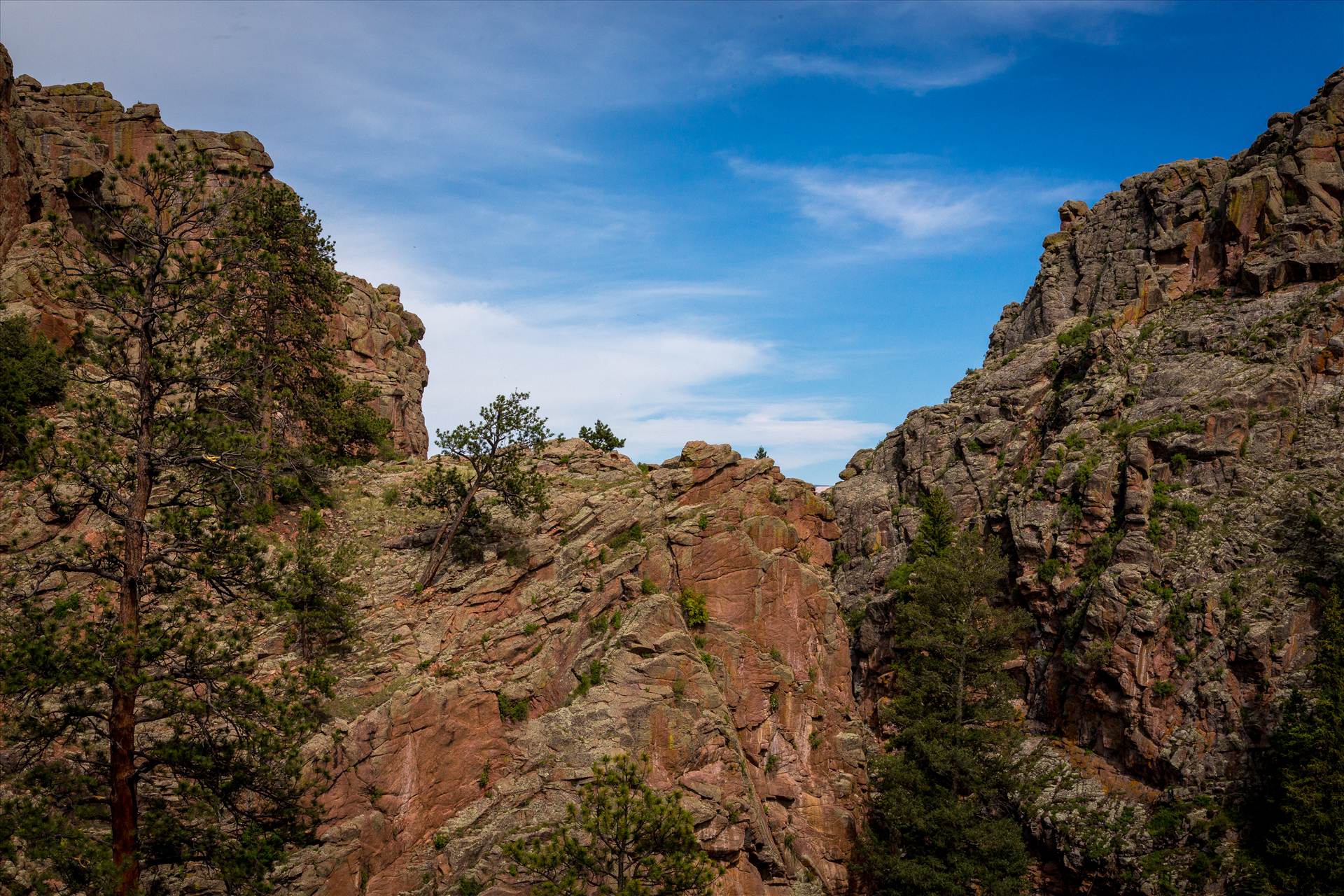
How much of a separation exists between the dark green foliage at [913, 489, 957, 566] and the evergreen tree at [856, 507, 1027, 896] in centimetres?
213

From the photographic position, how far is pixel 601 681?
32156mm

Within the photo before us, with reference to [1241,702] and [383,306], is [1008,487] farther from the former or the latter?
[383,306]

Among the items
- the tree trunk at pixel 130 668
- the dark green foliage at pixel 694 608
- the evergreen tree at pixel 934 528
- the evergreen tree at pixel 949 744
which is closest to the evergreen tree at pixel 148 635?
the tree trunk at pixel 130 668

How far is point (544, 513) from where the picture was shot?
131ft

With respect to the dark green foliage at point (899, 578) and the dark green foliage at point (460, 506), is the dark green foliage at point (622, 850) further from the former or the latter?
the dark green foliage at point (899, 578)

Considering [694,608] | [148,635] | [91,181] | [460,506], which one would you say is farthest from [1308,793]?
[91,181]

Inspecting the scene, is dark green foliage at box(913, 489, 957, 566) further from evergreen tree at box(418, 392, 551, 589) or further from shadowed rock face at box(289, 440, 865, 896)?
evergreen tree at box(418, 392, 551, 589)


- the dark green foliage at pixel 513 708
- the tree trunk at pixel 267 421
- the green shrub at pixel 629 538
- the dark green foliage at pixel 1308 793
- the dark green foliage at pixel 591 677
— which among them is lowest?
the dark green foliage at pixel 1308 793

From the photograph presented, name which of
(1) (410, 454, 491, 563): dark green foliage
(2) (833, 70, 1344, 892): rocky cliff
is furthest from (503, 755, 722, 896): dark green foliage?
(2) (833, 70, 1344, 892): rocky cliff

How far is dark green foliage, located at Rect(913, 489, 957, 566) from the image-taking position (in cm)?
4962

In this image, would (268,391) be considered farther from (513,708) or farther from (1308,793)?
(1308,793)

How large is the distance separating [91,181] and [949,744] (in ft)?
175

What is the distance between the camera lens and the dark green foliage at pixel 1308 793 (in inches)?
1241

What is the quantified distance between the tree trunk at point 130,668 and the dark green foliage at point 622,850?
34.7ft
